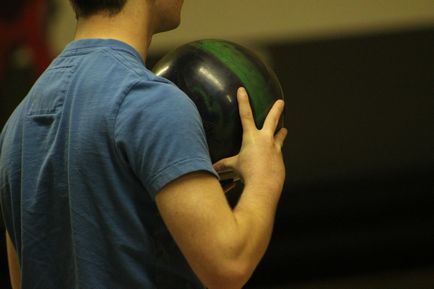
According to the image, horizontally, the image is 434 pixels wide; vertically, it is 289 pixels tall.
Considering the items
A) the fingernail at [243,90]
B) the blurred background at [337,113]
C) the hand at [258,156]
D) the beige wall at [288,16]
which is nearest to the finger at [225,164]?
the hand at [258,156]

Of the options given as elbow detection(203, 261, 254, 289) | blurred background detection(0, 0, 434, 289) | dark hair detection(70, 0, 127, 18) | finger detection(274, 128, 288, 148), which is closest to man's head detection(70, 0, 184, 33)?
dark hair detection(70, 0, 127, 18)

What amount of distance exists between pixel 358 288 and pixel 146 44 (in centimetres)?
251

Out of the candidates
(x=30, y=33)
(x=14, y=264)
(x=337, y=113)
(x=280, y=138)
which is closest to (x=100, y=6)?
(x=280, y=138)

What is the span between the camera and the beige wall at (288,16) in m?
3.63

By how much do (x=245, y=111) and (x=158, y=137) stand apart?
0.27m

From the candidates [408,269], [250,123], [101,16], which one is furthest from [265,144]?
[408,269]

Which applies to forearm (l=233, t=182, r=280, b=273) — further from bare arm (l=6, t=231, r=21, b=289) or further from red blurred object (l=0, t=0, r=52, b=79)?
red blurred object (l=0, t=0, r=52, b=79)

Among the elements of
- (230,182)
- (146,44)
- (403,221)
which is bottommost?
(403,221)

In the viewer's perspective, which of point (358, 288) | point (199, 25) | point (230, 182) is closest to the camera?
point (230, 182)

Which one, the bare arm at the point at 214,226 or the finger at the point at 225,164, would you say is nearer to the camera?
the bare arm at the point at 214,226

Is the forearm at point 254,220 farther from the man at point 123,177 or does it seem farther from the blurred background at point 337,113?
the blurred background at point 337,113

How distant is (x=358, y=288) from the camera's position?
3381 millimetres

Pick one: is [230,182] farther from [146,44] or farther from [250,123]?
[146,44]

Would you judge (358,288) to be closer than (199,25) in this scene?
Yes
